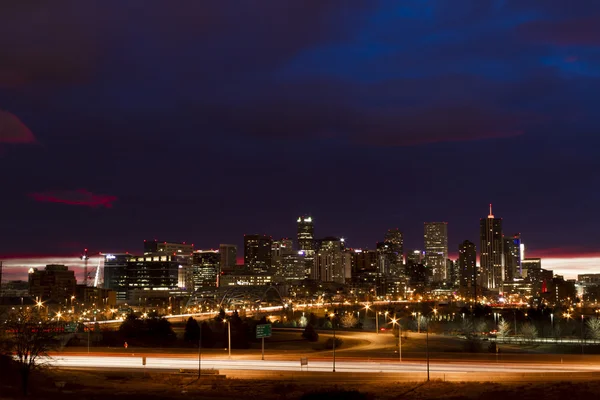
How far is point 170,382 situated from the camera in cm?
6178

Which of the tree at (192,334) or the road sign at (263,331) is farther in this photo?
the tree at (192,334)

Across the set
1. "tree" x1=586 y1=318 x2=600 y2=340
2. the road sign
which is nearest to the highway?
the road sign

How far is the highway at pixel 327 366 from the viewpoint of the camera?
64000 mm

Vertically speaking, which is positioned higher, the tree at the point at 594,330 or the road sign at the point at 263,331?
→ the road sign at the point at 263,331

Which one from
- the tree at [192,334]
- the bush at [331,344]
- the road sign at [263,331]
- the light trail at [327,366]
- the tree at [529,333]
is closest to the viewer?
the light trail at [327,366]

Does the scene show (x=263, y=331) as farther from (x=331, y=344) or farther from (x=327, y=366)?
(x=331, y=344)

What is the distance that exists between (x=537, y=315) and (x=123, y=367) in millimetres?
142259

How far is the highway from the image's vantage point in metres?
64.0

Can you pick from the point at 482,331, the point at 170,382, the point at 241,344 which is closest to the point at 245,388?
the point at 170,382

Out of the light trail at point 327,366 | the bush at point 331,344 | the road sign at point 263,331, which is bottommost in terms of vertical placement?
the bush at point 331,344

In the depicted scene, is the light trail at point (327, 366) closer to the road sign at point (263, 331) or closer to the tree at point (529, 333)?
the road sign at point (263, 331)

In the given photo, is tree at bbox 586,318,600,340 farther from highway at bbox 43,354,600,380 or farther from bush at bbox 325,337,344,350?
highway at bbox 43,354,600,380

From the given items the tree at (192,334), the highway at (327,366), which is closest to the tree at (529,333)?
the tree at (192,334)

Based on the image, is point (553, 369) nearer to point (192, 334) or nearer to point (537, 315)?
point (192, 334)
